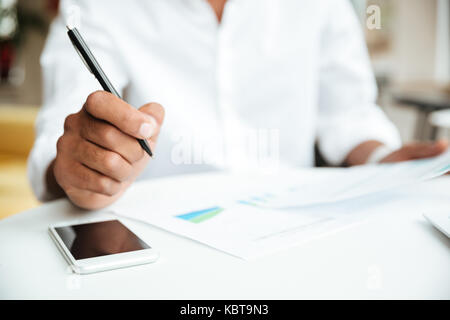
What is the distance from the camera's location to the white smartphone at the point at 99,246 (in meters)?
0.26

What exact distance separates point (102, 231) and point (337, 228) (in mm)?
182

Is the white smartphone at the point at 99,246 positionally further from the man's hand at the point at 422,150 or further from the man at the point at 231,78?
the man's hand at the point at 422,150

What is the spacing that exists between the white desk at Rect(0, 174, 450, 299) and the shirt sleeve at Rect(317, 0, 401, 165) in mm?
529

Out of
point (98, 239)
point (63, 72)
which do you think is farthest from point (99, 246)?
point (63, 72)

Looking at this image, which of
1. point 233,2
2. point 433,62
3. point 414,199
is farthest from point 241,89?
point 433,62

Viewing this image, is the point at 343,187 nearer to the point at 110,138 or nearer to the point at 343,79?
the point at 110,138

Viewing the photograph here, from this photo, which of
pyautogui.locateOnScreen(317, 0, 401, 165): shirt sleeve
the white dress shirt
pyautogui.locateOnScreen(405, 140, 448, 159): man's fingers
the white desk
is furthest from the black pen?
pyautogui.locateOnScreen(317, 0, 401, 165): shirt sleeve

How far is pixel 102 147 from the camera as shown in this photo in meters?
0.33

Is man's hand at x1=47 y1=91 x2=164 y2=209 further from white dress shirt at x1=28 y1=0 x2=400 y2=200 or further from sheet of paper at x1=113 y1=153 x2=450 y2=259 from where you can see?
white dress shirt at x1=28 y1=0 x2=400 y2=200

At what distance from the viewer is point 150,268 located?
0.26m

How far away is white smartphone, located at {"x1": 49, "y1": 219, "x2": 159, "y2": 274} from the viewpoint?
0.85ft

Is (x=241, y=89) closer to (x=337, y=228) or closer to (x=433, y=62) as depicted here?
(x=337, y=228)

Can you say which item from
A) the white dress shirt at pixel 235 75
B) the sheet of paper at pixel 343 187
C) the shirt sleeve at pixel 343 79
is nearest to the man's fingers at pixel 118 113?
the sheet of paper at pixel 343 187

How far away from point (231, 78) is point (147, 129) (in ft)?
1.63
